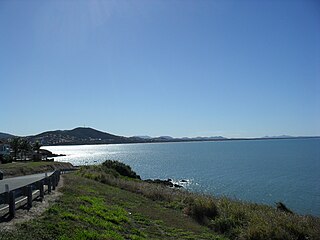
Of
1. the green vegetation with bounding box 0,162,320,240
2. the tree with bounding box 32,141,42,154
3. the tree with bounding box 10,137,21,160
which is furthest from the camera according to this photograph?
the tree with bounding box 32,141,42,154

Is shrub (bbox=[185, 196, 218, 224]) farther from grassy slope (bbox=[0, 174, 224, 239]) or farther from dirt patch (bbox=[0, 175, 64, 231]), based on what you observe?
dirt patch (bbox=[0, 175, 64, 231])

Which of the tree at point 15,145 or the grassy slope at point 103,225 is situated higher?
the tree at point 15,145

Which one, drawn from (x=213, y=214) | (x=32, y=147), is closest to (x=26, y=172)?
(x=213, y=214)

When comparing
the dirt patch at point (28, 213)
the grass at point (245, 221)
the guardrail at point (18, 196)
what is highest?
the guardrail at point (18, 196)

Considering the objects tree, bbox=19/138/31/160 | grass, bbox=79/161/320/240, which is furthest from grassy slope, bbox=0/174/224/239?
tree, bbox=19/138/31/160

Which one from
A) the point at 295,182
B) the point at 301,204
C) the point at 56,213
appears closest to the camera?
the point at 56,213

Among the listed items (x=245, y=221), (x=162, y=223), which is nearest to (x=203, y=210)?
(x=245, y=221)

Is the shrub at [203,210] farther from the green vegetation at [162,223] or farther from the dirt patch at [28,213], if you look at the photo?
the dirt patch at [28,213]

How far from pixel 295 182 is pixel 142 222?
46.8 metres

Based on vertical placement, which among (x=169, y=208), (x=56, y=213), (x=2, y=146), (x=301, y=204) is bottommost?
(x=301, y=204)

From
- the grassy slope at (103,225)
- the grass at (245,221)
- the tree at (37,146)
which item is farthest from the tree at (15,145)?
the grass at (245,221)

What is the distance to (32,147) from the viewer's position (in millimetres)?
97938

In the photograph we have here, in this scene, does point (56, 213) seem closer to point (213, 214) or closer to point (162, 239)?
point (162, 239)

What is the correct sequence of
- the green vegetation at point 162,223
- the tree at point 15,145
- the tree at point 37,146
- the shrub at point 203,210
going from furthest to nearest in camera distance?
the tree at point 37,146, the tree at point 15,145, the shrub at point 203,210, the green vegetation at point 162,223
